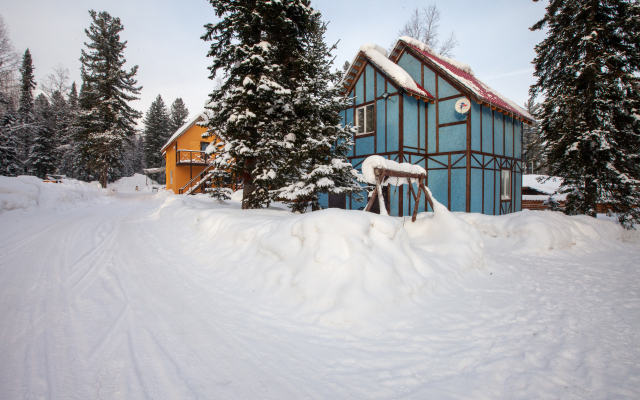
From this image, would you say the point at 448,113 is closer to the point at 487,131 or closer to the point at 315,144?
the point at 487,131

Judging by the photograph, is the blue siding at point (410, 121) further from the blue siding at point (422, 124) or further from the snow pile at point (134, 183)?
Answer: the snow pile at point (134, 183)

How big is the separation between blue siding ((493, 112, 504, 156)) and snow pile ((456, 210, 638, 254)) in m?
5.61

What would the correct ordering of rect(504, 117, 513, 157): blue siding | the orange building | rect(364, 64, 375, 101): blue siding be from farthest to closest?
1. the orange building
2. rect(504, 117, 513, 157): blue siding
3. rect(364, 64, 375, 101): blue siding

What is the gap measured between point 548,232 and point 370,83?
9.88 m

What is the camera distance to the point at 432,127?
13.8 m

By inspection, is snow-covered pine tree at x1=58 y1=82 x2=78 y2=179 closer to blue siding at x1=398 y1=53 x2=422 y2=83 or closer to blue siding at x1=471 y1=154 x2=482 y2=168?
blue siding at x1=398 y1=53 x2=422 y2=83

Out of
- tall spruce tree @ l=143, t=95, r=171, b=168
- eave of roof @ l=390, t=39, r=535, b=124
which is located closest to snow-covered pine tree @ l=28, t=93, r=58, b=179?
tall spruce tree @ l=143, t=95, r=171, b=168

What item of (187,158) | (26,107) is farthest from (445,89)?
(26,107)

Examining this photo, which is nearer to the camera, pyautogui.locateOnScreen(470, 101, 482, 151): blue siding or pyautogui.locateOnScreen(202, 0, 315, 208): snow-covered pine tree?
pyautogui.locateOnScreen(202, 0, 315, 208): snow-covered pine tree

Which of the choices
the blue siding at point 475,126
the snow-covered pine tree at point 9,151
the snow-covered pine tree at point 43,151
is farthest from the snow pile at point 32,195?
the snow-covered pine tree at point 43,151

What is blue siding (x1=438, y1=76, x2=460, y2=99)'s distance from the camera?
13156 mm

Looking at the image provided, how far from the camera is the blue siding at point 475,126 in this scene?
13055mm

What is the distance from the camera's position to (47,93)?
101 ft

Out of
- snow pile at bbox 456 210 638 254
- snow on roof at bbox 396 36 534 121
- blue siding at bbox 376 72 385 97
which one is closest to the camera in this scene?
snow pile at bbox 456 210 638 254
